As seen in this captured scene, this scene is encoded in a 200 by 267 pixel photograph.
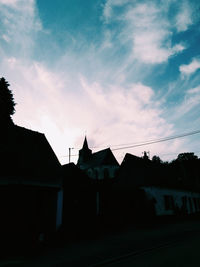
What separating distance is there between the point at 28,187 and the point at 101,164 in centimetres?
3717

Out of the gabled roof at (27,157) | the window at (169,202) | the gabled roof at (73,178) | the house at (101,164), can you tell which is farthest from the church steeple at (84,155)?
the gabled roof at (27,157)

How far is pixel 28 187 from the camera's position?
8914 millimetres

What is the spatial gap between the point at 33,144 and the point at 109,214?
9226 mm

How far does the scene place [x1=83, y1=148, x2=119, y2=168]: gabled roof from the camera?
151 feet

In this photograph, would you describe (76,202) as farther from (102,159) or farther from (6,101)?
(102,159)

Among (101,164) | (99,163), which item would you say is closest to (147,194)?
(101,164)

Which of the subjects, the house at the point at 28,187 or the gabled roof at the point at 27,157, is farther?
the gabled roof at the point at 27,157

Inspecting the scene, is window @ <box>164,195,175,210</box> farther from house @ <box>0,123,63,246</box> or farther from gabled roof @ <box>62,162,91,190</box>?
house @ <box>0,123,63,246</box>

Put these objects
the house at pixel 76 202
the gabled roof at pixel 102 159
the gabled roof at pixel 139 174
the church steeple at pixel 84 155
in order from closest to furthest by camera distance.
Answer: the house at pixel 76 202, the gabled roof at pixel 139 174, the gabled roof at pixel 102 159, the church steeple at pixel 84 155

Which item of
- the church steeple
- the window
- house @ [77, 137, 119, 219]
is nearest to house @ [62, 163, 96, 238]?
the window

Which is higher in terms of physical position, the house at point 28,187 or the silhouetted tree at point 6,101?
the silhouetted tree at point 6,101

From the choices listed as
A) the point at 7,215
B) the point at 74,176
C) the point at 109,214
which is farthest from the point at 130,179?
the point at 7,215

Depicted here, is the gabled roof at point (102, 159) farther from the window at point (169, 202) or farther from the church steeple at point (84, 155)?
the window at point (169, 202)

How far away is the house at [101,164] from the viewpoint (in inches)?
1769
